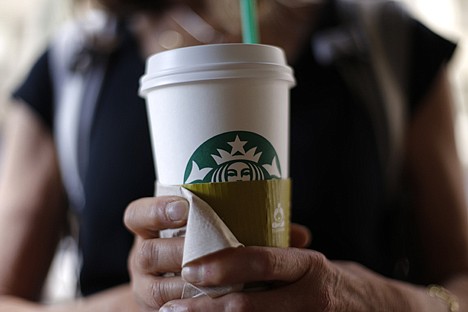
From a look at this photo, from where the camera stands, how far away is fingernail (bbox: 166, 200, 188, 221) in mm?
503

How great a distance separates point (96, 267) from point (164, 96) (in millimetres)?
480

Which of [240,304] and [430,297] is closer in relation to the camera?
[240,304]

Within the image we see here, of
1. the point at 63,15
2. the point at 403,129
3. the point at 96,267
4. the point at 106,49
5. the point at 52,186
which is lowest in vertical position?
the point at 96,267

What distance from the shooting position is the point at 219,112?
534 mm

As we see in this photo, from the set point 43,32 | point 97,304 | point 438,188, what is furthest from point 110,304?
point 43,32

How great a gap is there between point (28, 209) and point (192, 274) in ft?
1.98

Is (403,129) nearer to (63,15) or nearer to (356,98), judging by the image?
(356,98)

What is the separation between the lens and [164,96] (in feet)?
1.83

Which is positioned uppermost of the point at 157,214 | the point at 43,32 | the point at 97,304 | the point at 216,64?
the point at 43,32


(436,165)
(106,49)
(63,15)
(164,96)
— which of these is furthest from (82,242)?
(63,15)

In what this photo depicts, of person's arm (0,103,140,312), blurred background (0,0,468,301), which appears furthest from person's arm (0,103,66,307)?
blurred background (0,0,468,301)

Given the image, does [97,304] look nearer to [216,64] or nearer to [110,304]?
[110,304]

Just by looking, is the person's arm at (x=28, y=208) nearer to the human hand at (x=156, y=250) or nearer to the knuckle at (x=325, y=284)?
the human hand at (x=156, y=250)

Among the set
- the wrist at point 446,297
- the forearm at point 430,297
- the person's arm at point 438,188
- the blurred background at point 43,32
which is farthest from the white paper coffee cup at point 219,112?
the blurred background at point 43,32
